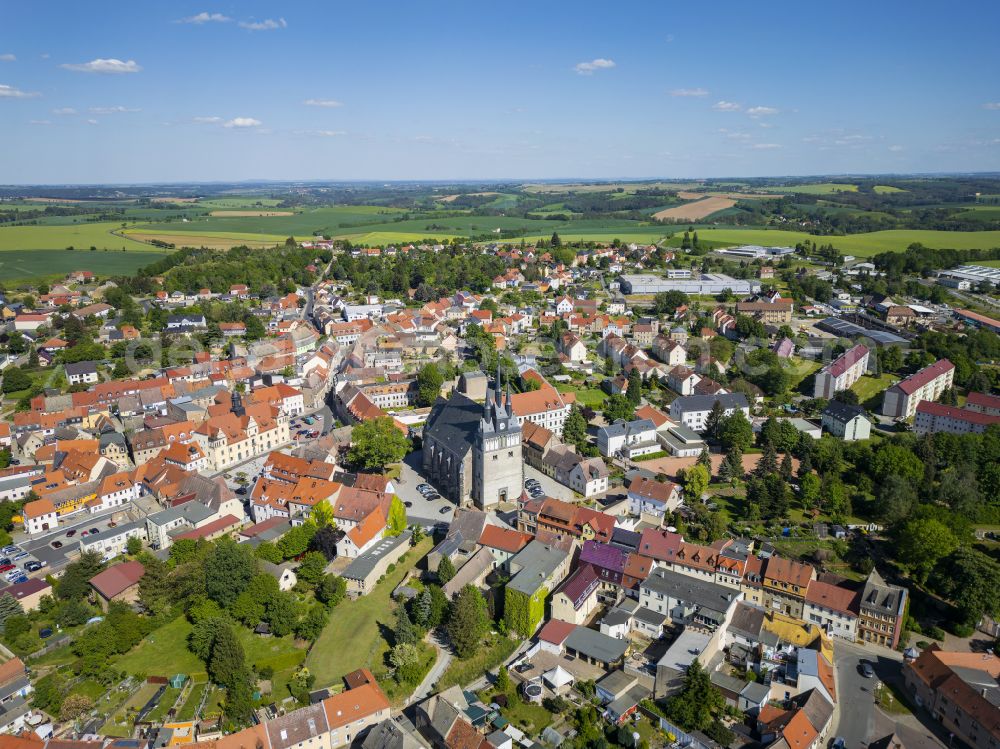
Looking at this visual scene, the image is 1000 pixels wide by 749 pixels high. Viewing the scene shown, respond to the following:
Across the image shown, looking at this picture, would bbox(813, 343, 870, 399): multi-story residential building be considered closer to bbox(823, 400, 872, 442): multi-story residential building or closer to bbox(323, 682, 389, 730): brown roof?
bbox(823, 400, 872, 442): multi-story residential building

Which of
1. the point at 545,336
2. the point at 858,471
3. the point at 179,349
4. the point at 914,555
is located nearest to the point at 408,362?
the point at 545,336

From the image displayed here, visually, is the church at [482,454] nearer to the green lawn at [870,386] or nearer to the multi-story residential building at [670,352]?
the multi-story residential building at [670,352]

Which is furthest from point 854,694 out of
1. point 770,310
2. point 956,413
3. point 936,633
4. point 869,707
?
point 770,310

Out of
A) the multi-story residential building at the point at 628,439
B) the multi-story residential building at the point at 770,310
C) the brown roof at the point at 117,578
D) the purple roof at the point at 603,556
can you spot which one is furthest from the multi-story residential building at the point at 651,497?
the multi-story residential building at the point at 770,310

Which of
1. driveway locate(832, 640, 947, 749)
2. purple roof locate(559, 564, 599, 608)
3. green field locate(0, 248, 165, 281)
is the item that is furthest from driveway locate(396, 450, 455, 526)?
green field locate(0, 248, 165, 281)

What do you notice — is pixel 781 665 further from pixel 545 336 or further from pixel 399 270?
pixel 399 270

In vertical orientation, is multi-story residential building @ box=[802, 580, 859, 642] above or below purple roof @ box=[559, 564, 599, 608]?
below
